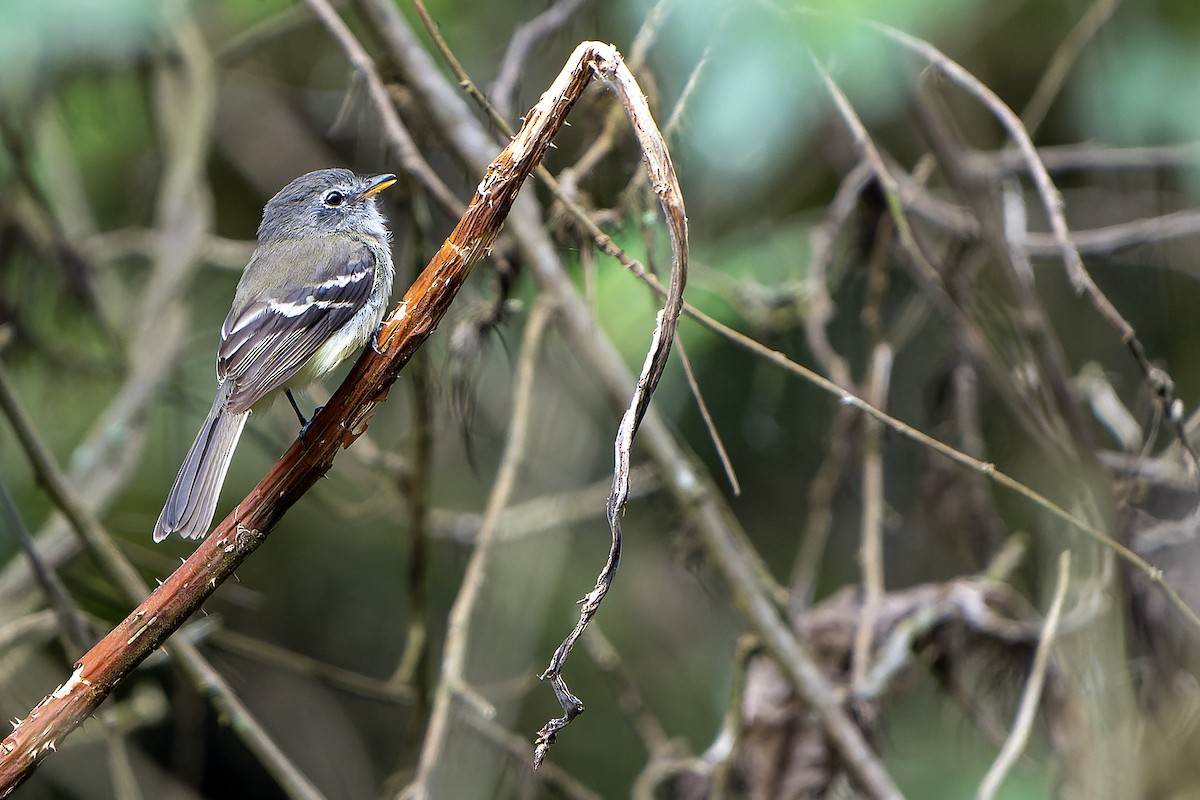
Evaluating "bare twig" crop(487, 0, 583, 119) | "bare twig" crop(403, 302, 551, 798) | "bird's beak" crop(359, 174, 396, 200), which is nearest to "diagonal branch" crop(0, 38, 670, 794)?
"bare twig" crop(403, 302, 551, 798)

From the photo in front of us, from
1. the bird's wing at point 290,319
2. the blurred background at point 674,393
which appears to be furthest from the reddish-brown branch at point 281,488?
the blurred background at point 674,393

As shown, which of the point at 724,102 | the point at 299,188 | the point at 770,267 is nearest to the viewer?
the point at 299,188

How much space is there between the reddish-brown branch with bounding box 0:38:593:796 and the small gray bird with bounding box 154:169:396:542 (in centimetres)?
49

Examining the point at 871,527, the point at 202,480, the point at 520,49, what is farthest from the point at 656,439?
the point at 202,480

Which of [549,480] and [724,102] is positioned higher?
[724,102]

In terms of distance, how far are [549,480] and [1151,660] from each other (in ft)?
8.12

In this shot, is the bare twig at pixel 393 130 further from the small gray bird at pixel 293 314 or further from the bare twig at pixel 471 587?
the bare twig at pixel 471 587

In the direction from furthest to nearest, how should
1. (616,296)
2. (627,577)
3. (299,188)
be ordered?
(627,577), (616,296), (299,188)

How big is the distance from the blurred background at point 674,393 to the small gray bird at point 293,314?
270mm

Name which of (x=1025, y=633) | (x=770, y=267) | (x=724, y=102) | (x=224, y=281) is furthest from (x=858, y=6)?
(x=224, y=281)

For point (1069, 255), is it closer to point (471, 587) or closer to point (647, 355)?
point (647, 355)

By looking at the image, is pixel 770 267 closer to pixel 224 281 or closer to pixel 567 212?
pixel 567 212

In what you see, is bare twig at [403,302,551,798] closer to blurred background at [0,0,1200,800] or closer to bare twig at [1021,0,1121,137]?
blurred background at [0,0,1200,800]

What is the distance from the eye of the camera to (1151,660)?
398cm
